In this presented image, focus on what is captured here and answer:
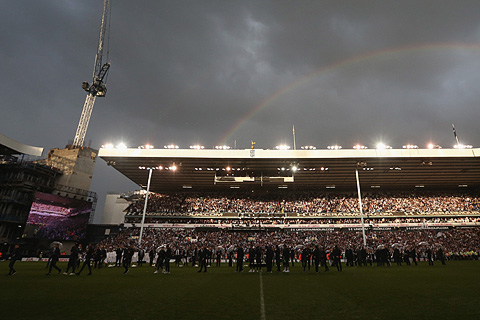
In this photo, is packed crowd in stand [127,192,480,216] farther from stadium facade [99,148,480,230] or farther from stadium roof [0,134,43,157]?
stadium roof [0,134,43,157]

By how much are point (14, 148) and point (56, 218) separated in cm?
1339

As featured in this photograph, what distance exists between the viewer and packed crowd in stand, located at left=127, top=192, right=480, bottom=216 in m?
46.8

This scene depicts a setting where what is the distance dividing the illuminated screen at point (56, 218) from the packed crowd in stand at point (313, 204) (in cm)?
902

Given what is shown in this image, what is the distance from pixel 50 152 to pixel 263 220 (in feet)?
151

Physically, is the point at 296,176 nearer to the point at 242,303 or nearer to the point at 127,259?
the point at 127,259

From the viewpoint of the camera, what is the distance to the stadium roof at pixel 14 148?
4219cm

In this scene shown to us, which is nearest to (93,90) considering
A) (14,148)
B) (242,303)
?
(14,148)

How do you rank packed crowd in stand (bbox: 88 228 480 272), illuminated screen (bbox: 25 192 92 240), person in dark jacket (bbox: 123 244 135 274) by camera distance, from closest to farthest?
person in dark jacket (bbox: 123 244 135 274), packed crowd in stand (bbox: 88 228 480 272), illuminated screen (bbox: 25 192 92 240)

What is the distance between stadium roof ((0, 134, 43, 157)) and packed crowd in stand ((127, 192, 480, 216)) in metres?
19.0

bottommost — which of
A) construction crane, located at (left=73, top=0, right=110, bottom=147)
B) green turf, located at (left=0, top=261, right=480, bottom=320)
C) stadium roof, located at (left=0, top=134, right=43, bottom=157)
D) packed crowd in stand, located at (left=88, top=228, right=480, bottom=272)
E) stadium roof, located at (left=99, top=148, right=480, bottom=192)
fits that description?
green turf, located at (left=0, top=261, right=480, bottom=320)

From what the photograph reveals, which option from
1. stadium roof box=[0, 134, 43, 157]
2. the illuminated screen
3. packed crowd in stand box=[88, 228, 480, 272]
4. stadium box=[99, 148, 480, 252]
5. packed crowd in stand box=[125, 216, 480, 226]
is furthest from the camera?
packed crowd in stand box=[125, 216, 480, 226]

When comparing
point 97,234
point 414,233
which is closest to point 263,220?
point 414,233

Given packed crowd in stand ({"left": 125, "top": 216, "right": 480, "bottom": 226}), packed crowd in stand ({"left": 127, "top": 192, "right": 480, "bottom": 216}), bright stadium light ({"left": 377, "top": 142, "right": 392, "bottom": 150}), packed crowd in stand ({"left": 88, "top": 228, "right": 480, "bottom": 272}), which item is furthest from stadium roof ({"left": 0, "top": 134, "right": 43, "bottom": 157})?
bright stadium light ({"left": 377, "top": 142, "right": 392, "bottom": 150})

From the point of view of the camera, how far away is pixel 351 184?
51.1 metres
